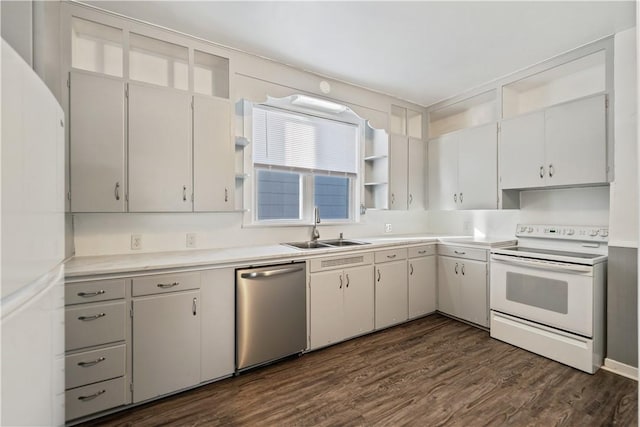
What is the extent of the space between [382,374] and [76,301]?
7.10 ft

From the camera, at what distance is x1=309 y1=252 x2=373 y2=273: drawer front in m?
2.67

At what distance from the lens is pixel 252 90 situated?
9.09ft

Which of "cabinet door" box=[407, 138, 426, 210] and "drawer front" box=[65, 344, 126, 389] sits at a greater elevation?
"cabinet door" box=[407, 138, 426, 210]

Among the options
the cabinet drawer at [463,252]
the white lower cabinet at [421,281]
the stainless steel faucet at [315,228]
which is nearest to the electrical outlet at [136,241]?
the stainless steel faucet at [315,228]

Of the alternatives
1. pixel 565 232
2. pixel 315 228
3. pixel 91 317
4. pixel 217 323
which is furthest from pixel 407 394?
pixel 565 232

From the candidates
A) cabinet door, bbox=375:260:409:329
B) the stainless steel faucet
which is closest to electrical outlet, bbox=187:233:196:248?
the stainless steel faucet

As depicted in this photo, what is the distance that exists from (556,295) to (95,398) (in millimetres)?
3507

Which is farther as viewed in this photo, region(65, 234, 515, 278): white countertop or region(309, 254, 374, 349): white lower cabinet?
region(309, 254, 374, 349): white lower cabinet

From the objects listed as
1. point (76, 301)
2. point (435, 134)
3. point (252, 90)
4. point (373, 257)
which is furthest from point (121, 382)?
point (435, 134)

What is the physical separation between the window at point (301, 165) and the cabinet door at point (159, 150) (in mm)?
801

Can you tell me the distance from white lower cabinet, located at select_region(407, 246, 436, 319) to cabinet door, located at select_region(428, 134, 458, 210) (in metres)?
0.69

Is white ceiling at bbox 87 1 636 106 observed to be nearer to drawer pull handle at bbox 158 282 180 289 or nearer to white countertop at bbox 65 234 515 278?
white countertop at bbox 65 234 515 278

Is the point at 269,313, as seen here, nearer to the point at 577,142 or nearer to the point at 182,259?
the point at 182,259

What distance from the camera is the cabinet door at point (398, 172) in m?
3.72
